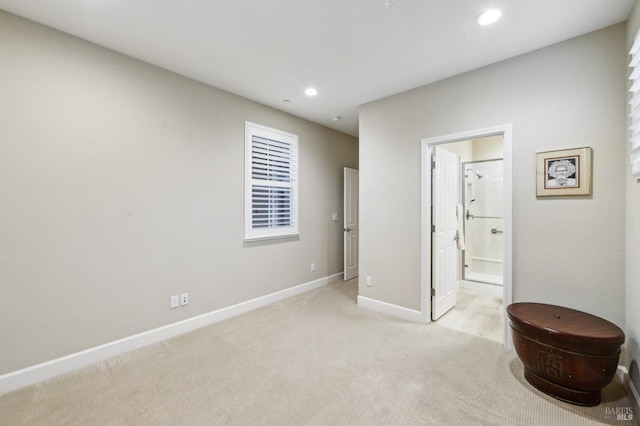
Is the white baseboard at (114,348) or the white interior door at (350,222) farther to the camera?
the white interior door at (350,222)

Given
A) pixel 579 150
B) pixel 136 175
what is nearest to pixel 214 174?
pixel 136 175

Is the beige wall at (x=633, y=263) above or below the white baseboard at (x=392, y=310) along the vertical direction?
above

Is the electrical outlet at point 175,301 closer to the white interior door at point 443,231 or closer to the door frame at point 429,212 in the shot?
the door frame at point 429,212

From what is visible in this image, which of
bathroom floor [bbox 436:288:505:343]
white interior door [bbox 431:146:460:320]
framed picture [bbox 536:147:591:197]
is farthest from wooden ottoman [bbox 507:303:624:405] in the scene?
white interior door [bbox 431:146:460:320]

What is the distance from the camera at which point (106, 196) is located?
245 cm

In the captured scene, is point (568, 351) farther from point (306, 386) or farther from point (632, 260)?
point (306, 386)

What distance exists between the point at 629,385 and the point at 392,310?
6.47ft

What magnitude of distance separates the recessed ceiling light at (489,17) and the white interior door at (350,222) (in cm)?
308

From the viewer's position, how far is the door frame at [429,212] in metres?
2.54

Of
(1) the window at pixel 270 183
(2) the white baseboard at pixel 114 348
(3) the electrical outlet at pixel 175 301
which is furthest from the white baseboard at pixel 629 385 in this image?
(3) the electrical outlet at pixel 175 301

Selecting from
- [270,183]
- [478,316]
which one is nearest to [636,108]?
[478,316]

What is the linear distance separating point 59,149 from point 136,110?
0.72 metres

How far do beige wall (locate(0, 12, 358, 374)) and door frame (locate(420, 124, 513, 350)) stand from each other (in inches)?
85.4

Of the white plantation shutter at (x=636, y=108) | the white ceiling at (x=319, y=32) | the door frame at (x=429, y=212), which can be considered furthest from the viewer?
the door frame at (x=429, y=212)
